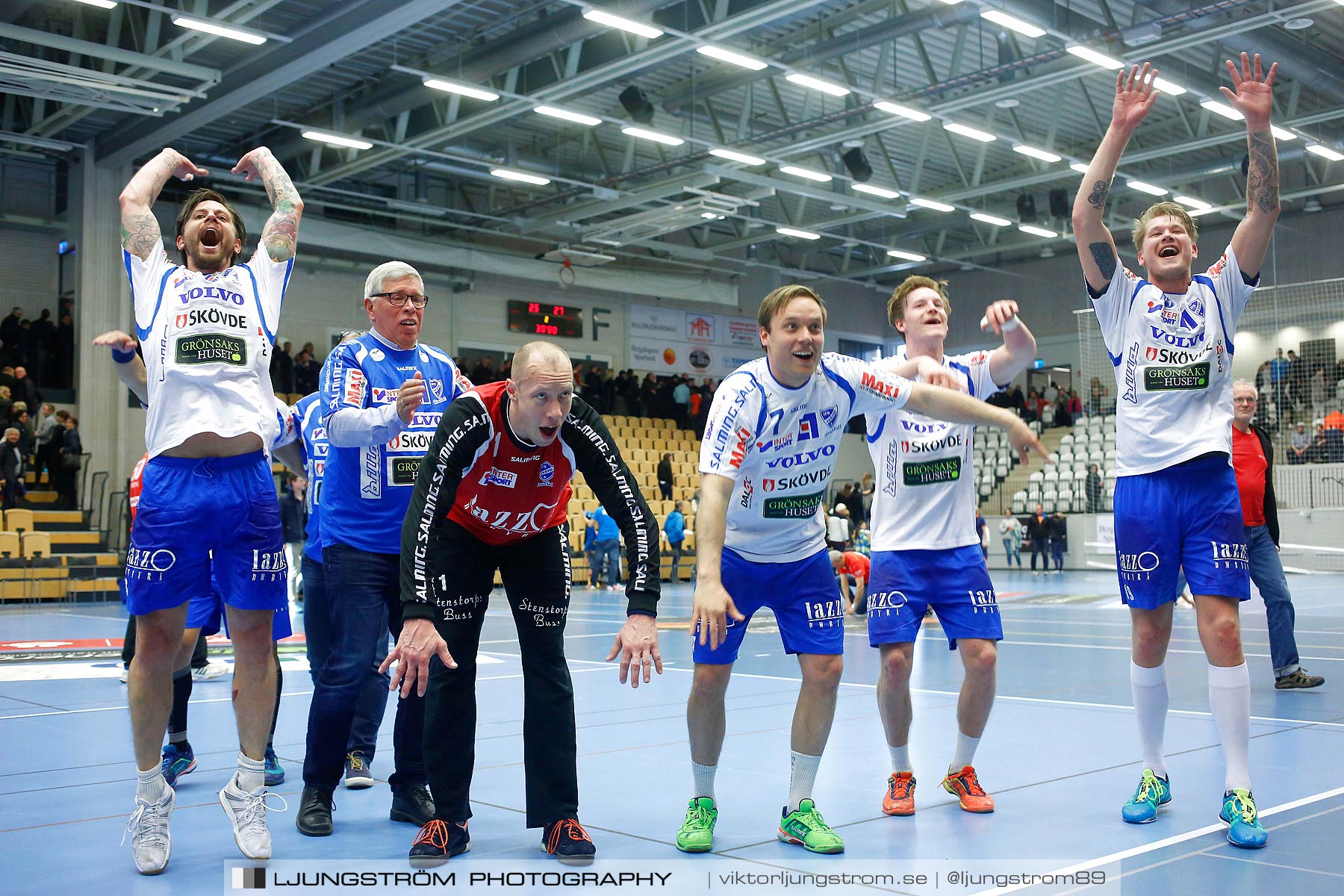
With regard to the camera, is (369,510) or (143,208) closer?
(143,208)

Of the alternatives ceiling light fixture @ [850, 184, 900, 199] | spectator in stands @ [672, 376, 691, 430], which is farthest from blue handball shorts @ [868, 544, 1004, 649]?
spectator in stands @ [672, 376, 691, 430]

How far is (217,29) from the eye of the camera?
595 inches

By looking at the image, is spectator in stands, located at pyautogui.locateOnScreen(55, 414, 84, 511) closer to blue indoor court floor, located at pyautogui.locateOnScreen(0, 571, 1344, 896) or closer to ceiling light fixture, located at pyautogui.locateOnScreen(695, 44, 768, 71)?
blue indoor court floor, located at pyautogui.locateOnScreen(0, 571, 1344, 896)

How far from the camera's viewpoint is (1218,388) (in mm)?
4328

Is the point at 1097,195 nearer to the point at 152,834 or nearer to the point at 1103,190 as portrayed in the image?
the point at 1103,190

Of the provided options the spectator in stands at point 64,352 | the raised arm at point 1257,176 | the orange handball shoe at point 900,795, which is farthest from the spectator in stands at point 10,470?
the raised arm at point 1257,176

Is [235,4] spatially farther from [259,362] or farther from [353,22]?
[259,362]

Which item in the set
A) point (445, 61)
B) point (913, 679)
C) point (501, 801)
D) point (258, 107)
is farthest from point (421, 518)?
point (258, 107)

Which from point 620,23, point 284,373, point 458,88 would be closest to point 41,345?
point 284,373

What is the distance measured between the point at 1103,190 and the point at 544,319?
87.3 feet

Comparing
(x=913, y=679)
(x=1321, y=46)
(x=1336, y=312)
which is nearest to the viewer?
(x=913, y=679)

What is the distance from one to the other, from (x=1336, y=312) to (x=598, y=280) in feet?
59.0

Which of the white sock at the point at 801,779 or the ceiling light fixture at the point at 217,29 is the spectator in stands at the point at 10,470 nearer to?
the ceiling light fixture at the point at 217,29

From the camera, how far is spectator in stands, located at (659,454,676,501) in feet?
83.1
